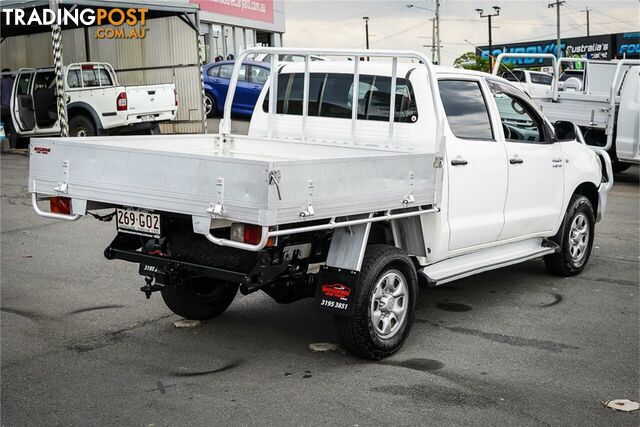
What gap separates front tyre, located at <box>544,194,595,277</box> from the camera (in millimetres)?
8391

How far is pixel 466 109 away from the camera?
22.8 ft

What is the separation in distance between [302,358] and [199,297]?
1.21 m

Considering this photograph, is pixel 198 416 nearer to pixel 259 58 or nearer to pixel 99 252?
pixel 99 252

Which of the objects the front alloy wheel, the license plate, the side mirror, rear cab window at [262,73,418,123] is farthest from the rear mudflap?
the side mirror

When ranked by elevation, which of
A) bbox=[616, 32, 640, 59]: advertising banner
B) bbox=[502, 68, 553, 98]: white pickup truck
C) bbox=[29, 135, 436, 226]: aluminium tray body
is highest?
bbox=[616, 32, 640, 59]: advertising banner

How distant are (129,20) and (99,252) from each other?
13969mm

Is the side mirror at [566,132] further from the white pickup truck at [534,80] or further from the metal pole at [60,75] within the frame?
the white pickup truck at [534,80]

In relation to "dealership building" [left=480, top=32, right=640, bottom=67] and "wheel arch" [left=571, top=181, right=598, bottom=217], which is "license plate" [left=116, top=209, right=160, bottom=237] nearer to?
"wheel arch" [left=571, top=181, right=598, bottom=217]

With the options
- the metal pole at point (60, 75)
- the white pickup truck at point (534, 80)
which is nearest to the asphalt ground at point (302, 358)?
the metal pole at point (60, 75)

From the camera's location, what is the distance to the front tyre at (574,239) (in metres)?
8.39

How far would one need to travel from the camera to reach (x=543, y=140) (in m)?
7.91

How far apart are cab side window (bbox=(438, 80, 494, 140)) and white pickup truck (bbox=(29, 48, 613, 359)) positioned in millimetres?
15

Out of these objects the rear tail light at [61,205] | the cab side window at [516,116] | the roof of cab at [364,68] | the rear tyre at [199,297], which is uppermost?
the roof of cab at [364,68]

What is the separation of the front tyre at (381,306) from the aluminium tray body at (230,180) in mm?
411
